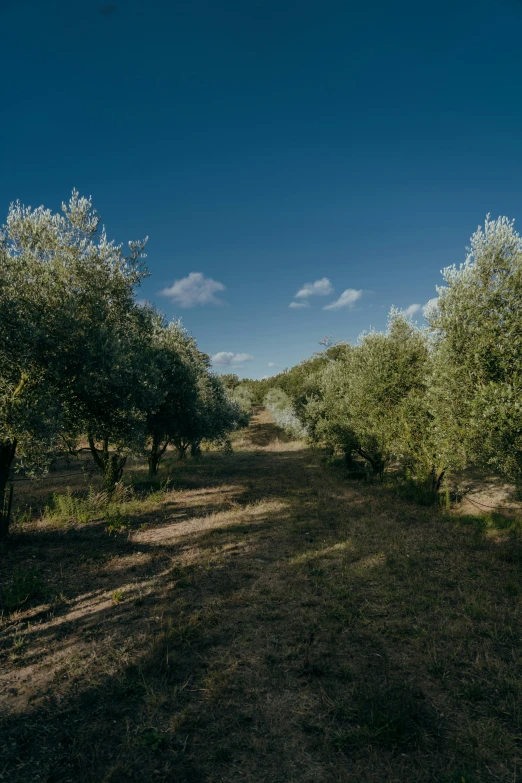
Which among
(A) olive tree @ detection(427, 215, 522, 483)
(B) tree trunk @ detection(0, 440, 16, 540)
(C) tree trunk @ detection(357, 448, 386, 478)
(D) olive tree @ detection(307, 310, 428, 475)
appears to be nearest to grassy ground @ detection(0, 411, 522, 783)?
(B) tree trunk @ detection(0, 440, 16, 540)

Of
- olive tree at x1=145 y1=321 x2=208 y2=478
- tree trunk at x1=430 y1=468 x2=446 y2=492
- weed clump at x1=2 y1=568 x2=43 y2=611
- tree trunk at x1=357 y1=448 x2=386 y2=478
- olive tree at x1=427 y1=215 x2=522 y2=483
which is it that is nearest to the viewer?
weed clump at x1=2 y1=568 x2=43 y2=611

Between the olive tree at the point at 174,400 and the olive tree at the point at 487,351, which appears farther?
the olive tree at the point at 174,400

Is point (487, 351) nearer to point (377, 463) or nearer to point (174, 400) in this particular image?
point (377, 463)

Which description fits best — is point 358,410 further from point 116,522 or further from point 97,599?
point 97,599

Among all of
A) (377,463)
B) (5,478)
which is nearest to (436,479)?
(377,463)

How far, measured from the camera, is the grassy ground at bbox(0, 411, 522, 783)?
509 centimetres

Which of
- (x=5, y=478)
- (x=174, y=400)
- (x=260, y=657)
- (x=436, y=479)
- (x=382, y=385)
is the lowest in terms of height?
(x=260, y=657)

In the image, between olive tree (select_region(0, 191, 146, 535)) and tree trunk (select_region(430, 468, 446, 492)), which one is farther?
tree trunk (select_region(430, 468, 446, 492))

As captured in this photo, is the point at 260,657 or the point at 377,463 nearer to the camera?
the point at 260,657

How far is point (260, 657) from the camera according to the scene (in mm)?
7273

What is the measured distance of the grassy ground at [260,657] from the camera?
16.7ft

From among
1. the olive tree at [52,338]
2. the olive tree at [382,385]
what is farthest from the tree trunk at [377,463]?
the olive tree at [52,338]

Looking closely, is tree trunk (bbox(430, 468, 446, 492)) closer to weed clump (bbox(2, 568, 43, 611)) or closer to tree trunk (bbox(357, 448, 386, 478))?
tree trunk (bbox(357, 448, 386, 478))

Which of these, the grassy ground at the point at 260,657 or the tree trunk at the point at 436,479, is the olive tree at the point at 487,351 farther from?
the tree trunk at the point at 436,479
